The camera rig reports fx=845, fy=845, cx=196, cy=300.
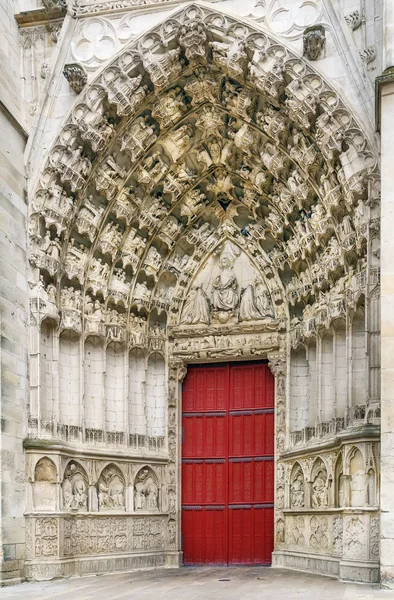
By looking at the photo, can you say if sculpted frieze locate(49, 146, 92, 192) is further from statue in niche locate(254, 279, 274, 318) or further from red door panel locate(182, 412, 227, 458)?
red door panel locate(182, 412, 227, 458)

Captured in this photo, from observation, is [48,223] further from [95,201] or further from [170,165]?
[170,165]

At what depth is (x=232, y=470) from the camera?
12.8 meters

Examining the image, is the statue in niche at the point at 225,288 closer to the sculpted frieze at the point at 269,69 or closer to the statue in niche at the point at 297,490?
the statue in niche at the point at 297,490

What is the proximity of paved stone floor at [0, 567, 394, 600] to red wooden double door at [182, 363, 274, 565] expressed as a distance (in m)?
0.91

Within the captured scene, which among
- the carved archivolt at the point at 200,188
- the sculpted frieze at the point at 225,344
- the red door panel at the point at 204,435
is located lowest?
the red door panel at the point at 204,435

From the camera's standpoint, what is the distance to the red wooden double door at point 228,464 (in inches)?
495

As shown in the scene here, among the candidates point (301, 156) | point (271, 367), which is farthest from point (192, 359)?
point (301, 156)

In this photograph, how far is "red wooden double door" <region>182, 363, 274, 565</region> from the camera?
12562mm

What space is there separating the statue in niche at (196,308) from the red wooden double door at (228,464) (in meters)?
0.77

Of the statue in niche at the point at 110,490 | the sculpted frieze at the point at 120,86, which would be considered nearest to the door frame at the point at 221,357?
the statue in niche at the point at 110,490

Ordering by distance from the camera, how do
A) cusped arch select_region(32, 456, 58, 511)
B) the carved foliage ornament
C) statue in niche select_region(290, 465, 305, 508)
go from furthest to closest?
statue in niche select_region(290, 465, 305, 508) < the carved foliage ornament < cusped arch select_region(32, 456, 58, 511)

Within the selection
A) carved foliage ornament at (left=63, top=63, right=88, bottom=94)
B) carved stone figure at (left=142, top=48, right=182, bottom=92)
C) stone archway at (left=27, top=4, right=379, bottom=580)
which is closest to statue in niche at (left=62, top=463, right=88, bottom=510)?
stone archway at (left=27, top=4, right=379, bottom=580)

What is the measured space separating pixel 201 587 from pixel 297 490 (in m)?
2.52

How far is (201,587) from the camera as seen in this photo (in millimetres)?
9883
